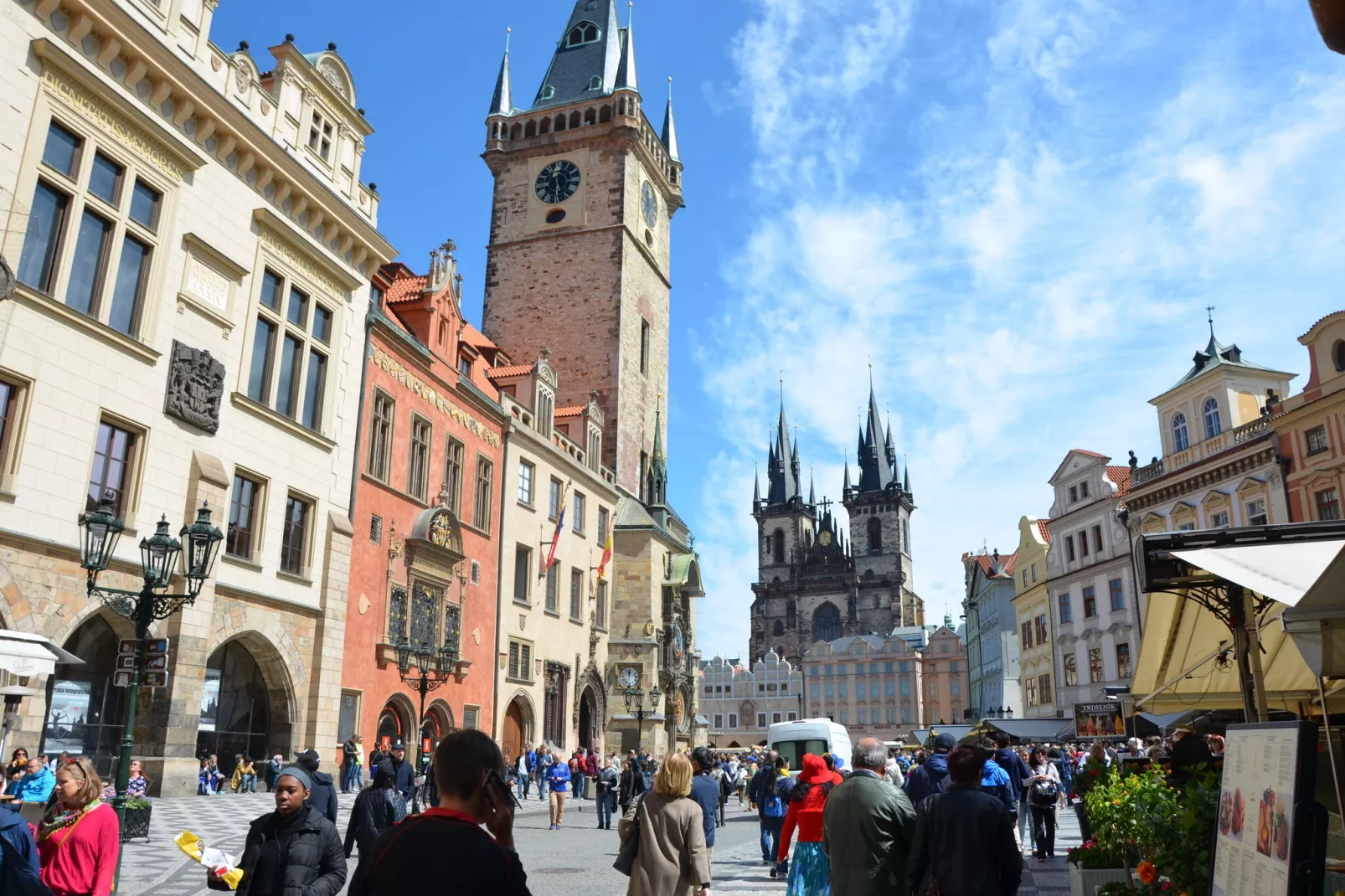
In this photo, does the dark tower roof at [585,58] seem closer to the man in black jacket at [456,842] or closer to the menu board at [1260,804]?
the menu board at [1260,804]

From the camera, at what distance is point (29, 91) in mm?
15445

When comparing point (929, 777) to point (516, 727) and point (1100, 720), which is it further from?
point (1100, 720)

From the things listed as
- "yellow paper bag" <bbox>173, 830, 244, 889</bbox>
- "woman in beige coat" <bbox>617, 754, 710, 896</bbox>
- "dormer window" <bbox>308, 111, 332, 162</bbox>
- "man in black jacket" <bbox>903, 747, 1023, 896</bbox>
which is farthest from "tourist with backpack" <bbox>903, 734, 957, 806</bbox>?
"dormer window" <bbox>308, 111, 332, 162</bbox>

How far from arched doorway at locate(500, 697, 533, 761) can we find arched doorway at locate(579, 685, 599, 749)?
4500 mm

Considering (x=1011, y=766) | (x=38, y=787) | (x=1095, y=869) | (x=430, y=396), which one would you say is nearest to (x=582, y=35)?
(x=430, y=396)

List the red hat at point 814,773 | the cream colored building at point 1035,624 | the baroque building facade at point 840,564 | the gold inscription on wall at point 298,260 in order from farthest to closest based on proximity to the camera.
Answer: the baroque building facade at point 840,564 < the cream colored building at point 1035,624 < the gold inscription on wall at point 298,260 < the red hat at point 814,773

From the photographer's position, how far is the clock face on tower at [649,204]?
A: 1873 inches

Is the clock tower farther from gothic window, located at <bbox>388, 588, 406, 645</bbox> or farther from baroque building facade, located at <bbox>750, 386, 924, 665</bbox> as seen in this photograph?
baroque building facade, located at <bbox>750, 386, 924, 665</bbox>

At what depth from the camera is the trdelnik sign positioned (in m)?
30.6

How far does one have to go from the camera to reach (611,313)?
4353 centimetres

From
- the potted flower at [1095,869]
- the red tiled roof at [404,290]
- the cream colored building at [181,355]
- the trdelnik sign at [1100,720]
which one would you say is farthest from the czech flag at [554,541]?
the potted flower at [1095,869]

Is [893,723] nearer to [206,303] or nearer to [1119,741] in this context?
[1119,741]

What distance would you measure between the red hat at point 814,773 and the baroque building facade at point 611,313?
93.0 ft

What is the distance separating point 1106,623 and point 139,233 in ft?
121
